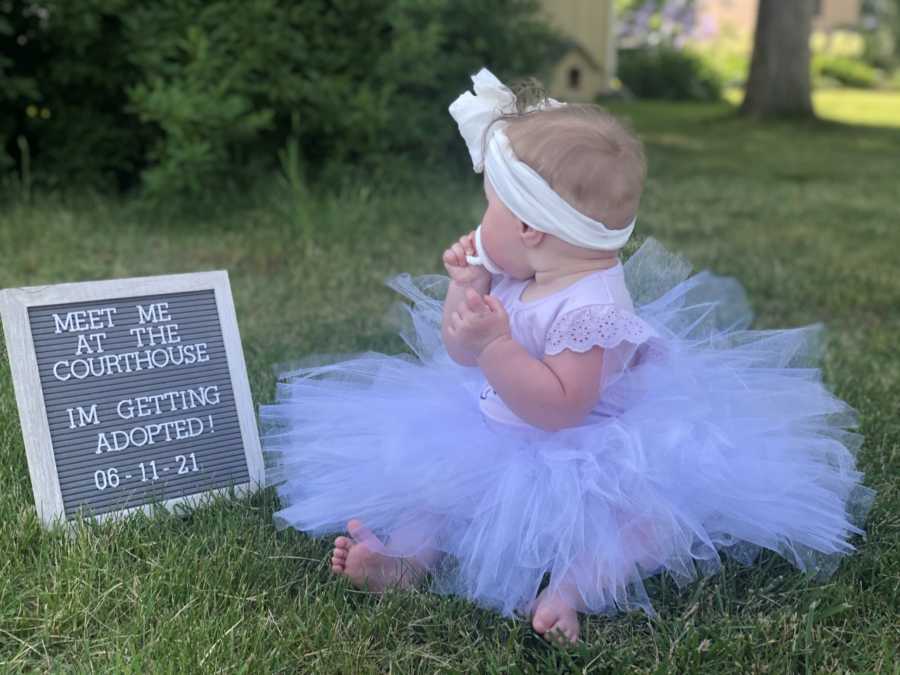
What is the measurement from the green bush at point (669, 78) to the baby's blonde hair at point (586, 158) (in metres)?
16.9

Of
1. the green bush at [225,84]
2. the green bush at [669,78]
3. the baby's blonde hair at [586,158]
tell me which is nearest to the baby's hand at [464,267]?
the baby's blonde hair at [586,158]

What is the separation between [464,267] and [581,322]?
32 cm

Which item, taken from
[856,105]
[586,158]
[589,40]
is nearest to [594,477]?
[586,158]

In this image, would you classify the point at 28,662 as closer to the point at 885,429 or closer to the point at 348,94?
the point at 885,429

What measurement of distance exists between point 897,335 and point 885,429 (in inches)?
46.7

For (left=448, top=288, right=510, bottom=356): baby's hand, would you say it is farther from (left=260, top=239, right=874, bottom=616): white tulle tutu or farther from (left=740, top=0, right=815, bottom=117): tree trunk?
(left=740, top=0, right=815, bottom=117): tree trunk

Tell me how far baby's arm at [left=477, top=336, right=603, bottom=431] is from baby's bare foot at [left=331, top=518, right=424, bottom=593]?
1.26 ft

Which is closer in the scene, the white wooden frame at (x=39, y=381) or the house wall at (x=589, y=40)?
the white wooden frame at (x=39, y=381)

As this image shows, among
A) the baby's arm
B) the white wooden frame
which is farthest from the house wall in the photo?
the baby's arm

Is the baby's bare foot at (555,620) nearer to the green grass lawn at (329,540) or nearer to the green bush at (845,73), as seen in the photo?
the green grass lawn at (329,540)

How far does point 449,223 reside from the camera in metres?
5.20

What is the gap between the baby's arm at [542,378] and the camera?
1.82m

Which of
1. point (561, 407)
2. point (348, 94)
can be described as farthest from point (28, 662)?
point (348, 94)

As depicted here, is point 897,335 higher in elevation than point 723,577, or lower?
lower
